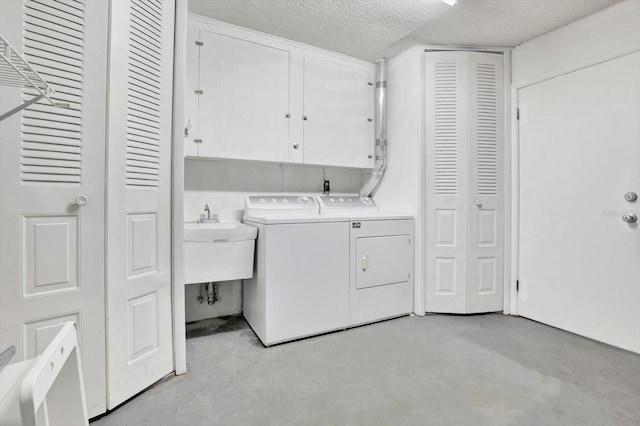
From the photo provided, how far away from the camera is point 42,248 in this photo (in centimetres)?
129

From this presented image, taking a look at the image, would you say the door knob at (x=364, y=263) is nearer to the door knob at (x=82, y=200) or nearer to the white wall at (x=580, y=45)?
the door knob at (x=82, y=200)

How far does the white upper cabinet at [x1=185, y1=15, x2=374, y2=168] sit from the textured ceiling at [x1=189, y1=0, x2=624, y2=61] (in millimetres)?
148

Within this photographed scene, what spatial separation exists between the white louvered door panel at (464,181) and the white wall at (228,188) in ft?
4.07

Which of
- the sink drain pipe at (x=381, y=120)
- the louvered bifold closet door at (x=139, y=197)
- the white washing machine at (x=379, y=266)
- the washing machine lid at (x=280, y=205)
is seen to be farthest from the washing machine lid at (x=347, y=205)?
the louvered bifold closet door at (x=139, y=197)

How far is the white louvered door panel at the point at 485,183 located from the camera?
2764 millimetres

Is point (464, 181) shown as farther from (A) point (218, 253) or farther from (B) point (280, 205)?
(A) point (218, 253)

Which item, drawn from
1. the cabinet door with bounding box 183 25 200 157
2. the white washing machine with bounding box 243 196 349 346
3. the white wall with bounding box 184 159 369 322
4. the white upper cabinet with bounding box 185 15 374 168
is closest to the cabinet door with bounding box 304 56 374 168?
the white upper cabinet with bounding box 185 15 374 168

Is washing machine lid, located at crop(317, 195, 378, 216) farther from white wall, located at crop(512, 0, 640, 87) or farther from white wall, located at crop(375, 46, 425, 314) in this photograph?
white wall, located at crop(512, 0, 640, 87)

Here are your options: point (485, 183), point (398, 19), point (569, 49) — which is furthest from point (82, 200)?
point (569, 49)

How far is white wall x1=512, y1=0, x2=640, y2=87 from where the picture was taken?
6.86 feet

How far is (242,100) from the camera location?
100.0 inches

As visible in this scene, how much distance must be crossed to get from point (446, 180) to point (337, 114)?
1214 mm

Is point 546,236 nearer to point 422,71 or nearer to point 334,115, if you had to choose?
point 422,71

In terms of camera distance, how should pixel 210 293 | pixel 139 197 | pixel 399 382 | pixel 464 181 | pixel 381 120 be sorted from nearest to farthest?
pixel 139 197, pixel 399 382, pixel 210 293, pixel 464 181, pixel 381 120
